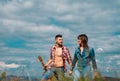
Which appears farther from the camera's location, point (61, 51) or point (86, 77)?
point (61, 51)

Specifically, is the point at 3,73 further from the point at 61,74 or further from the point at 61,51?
the point at 61,51

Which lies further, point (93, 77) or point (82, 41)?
point (82, 41)

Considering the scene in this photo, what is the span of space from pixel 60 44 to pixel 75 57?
0.98 meters

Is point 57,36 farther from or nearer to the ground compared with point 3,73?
farther from the ground

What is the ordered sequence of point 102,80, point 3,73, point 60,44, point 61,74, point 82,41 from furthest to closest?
point 60,44 → point 82,41 → point 3,73 → point 61,74 → point 102,80

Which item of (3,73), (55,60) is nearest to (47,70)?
(55,60)

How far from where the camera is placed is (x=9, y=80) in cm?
1010

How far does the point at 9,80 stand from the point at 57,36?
95.5 inches

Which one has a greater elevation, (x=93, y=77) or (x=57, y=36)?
(x=57, y=36)

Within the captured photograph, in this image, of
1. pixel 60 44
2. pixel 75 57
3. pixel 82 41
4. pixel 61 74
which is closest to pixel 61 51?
pixel 60 44

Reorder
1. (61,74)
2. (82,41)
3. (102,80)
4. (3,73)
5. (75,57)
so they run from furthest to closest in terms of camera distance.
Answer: (75,57)
(82,41)
(3,73)
(61,74)
(102,80)

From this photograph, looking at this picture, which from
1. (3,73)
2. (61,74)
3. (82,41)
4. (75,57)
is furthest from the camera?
(75,57)

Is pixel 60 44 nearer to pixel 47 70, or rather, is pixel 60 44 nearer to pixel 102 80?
pixel 47 70

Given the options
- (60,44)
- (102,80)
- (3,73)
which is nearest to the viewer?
(102,80)
